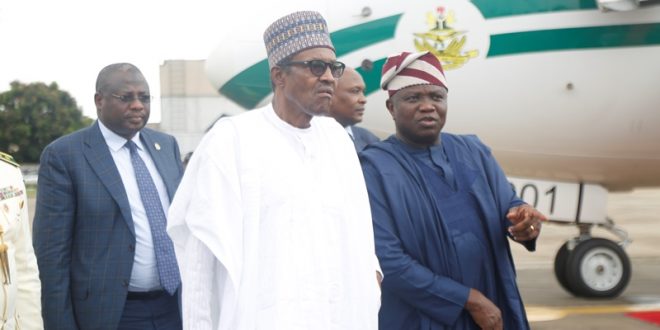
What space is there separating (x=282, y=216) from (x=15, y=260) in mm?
918

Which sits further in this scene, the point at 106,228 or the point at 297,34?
the point at 106,228

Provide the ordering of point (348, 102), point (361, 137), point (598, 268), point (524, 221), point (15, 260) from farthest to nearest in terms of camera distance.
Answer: point (598, 268) < point (361, 137) < point (348, 102) < point (524, 221) < point (15, 260)

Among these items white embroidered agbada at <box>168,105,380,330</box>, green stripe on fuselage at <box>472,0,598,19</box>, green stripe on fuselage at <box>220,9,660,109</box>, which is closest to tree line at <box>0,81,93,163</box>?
green stripe on fuselage at <box>220,9,660,109</box>

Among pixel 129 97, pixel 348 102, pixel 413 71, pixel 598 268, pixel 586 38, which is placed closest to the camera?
pixel 413 71

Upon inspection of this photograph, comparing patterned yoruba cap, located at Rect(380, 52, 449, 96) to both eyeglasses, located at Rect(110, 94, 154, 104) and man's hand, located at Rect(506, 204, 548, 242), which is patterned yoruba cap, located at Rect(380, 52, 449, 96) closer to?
man's hand, located at Rect(506, 204, 548, 242)

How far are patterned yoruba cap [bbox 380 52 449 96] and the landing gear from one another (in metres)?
4.67

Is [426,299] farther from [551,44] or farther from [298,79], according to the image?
[551,44]

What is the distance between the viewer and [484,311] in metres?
2.76

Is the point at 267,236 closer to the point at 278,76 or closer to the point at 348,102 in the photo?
the point at 278,76

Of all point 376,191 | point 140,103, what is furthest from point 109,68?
point 376,191

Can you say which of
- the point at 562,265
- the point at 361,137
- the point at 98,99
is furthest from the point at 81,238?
the point at 562,265

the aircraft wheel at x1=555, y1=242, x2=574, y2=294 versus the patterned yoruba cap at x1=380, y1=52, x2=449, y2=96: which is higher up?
the patterned yoruba cap at x1=380, y1=52, x2=449, y2=96

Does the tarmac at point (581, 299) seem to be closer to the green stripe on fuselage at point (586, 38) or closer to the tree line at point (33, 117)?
the green stripe on fuselage at point (586, 38)

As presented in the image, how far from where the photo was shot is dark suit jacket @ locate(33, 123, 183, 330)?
3.11 m
